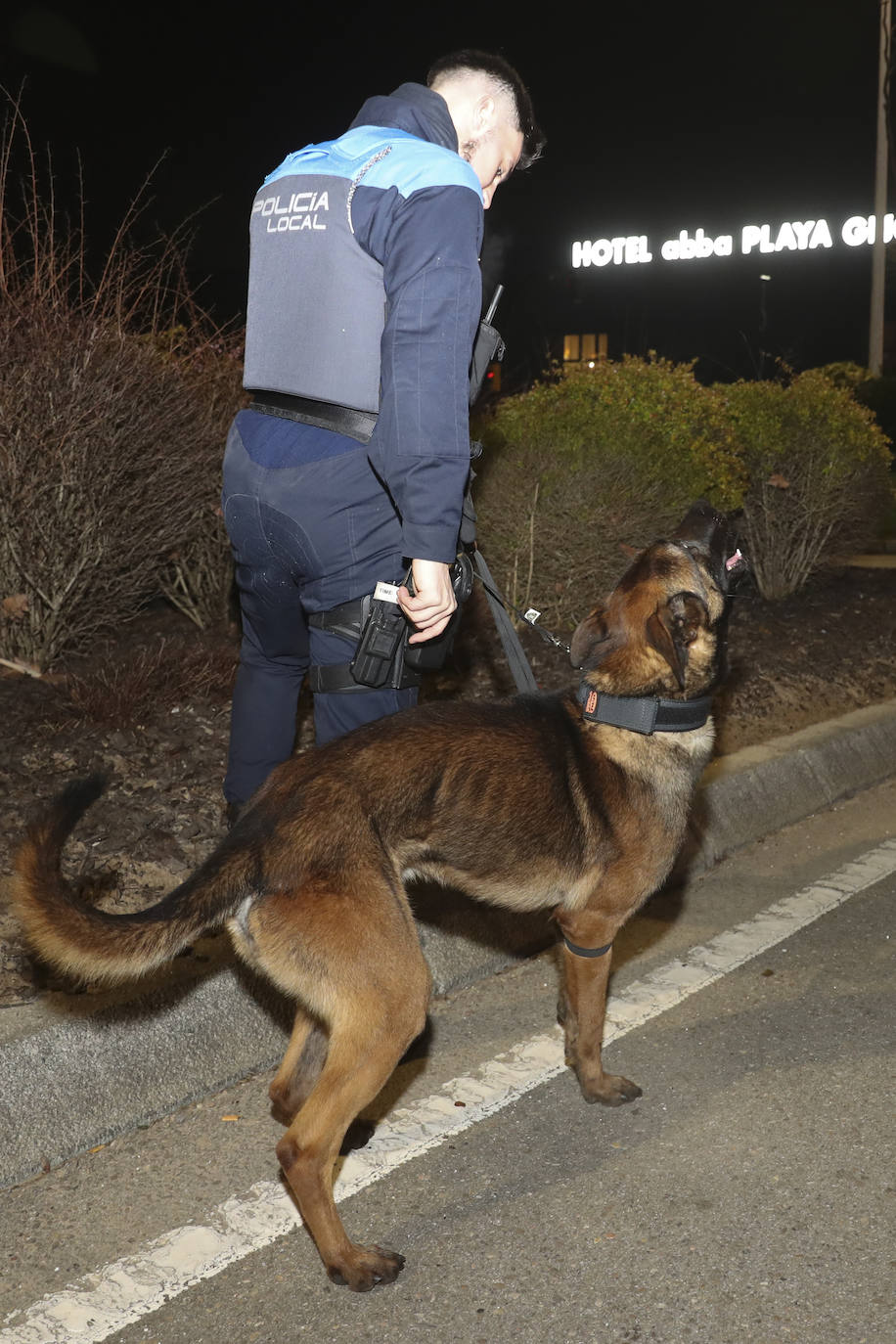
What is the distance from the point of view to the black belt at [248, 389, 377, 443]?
120 inches

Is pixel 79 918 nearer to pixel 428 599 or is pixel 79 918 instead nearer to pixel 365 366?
pixel 428 599

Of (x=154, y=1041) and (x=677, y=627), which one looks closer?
(x=154, y=1041)

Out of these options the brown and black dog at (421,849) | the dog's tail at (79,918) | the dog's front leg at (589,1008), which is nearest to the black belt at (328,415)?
the brown and black dog at (421,849)

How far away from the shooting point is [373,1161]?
2.99 meters

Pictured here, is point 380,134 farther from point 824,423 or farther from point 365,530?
point 824,423

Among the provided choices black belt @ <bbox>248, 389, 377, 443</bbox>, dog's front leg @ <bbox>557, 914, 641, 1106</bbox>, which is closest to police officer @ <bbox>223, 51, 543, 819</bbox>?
black belt @ <bbox>248, 389, 377, 443</bbox>

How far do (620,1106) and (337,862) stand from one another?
4.00 ft

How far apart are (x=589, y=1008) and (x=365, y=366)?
1.76m

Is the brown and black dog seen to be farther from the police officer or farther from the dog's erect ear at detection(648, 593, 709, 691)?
the police officer

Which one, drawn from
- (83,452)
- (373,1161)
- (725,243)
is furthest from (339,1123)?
(725,243)

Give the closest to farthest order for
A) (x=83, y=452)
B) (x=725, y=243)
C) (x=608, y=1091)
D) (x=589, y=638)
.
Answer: (x=608, y=1091) < (x=589, y=638) < (x=83, y=452) < (x=725, y=243)

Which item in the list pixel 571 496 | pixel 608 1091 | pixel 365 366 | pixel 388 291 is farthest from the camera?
pixel 571 496

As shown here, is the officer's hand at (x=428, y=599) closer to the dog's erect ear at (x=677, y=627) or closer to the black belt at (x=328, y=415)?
the black belt at (x=328, y=415)

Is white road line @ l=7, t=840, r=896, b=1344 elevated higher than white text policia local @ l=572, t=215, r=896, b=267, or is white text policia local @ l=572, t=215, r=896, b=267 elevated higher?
white text policia local @ l=572, t=215, r=896, b=267
